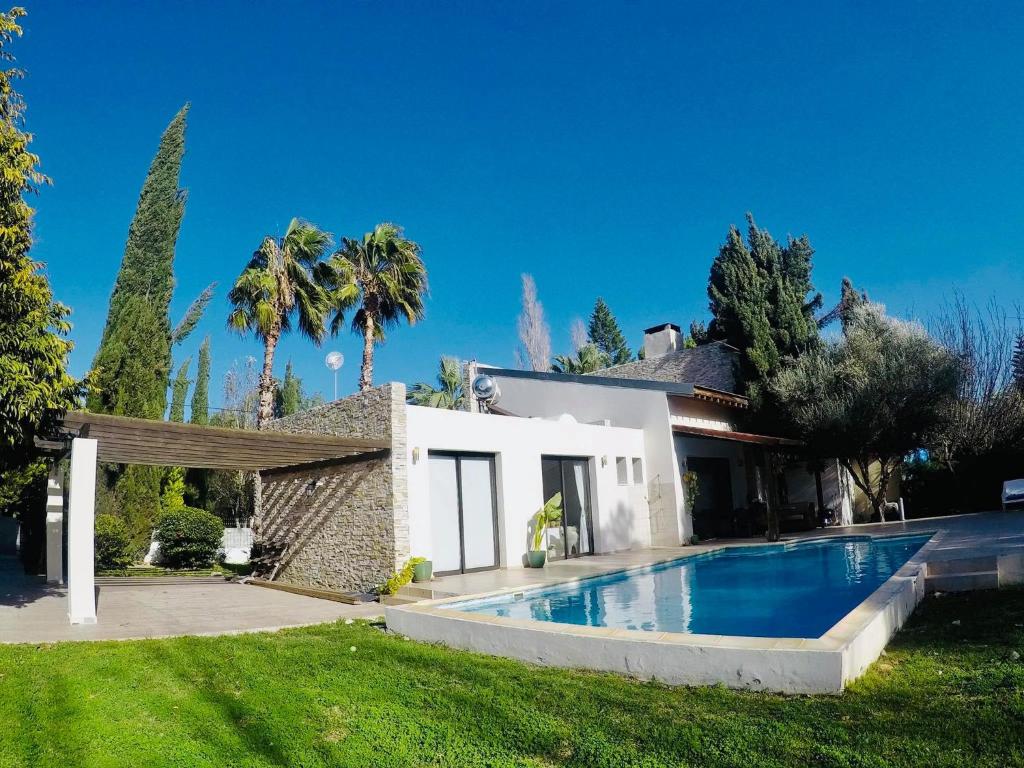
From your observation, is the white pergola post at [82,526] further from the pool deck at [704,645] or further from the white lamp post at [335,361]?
the white lamp post at [335,361]

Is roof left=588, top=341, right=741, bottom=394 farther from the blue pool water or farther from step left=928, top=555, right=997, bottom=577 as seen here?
step left=928, top=555, right=997, bottom=577

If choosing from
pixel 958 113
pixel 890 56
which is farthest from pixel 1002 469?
pixel 890 56

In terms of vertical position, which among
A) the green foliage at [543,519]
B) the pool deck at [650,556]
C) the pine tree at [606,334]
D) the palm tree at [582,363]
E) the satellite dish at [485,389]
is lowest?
the pool deck at [650,556]

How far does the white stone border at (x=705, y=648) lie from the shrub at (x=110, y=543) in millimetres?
14864

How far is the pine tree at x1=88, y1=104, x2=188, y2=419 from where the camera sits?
22.6m

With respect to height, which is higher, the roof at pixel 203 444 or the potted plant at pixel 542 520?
the roof at pixel 203 444

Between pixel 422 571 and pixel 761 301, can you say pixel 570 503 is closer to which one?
pixel 422 571

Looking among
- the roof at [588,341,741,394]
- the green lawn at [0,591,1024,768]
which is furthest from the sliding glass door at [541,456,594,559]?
the green lawn at [0,591,1024,768]

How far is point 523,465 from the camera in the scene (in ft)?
55.7

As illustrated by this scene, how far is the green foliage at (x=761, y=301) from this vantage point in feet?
83.1

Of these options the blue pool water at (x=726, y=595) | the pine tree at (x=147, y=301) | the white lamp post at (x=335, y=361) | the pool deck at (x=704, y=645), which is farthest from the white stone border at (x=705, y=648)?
the pine tree at (x=147, y=301)

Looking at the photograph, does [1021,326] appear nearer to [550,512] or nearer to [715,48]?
[715,48]

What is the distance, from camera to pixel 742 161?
82.2 ft

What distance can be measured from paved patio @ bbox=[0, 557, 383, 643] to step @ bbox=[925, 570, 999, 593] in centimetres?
839
